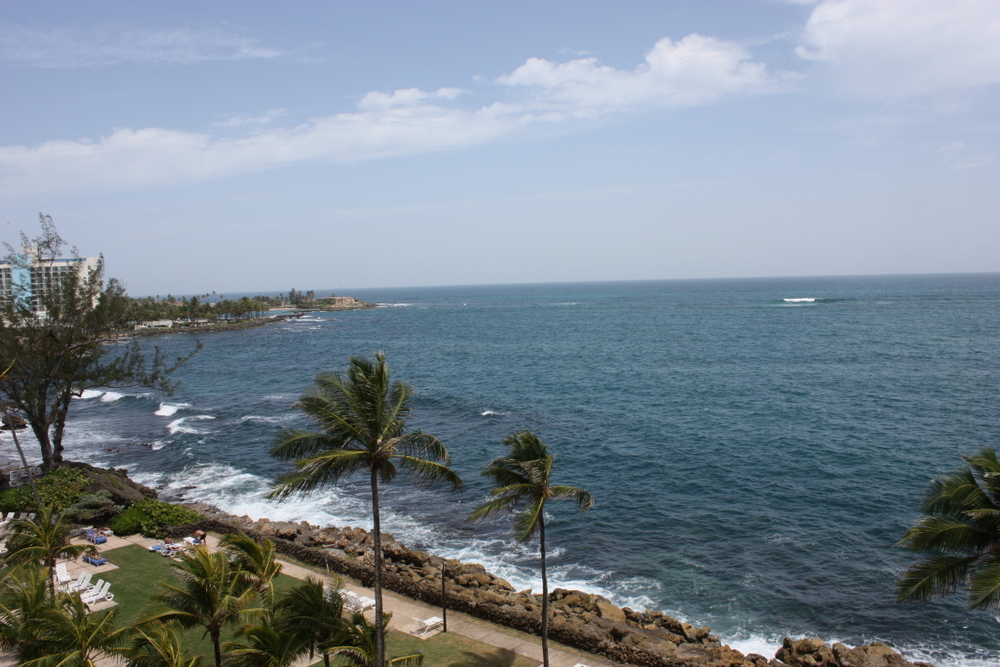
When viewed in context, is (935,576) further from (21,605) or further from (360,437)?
(21,605)

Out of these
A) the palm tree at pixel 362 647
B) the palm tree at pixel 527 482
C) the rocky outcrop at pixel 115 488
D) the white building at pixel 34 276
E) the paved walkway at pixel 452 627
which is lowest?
the paved walkway at pixel 452 627

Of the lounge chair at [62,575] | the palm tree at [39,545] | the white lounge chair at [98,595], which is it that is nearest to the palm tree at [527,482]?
the palm tree at [39,545]

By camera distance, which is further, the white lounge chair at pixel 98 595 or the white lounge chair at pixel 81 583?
the white lounge chair at pixel 81 583

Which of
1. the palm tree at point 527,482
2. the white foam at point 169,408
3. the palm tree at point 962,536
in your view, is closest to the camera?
→ the palm tree at point 962,536

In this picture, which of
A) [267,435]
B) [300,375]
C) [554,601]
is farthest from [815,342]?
[554,601]

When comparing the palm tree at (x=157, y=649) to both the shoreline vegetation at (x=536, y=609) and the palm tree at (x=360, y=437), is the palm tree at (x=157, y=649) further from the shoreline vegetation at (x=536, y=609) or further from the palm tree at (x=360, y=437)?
the shoreline vegetation at (x=536, y=609)

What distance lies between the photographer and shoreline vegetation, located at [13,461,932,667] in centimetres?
1925

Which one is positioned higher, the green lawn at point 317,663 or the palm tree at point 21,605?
the palm tree at point 21,605

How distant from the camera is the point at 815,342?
9562 cm

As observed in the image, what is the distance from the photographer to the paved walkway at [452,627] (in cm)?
1869

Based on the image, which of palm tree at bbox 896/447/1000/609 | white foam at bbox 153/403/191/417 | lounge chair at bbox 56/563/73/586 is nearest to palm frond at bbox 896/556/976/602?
palm tree at bbox 896/447/1000/609

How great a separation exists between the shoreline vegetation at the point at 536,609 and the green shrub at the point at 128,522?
58.3 inches

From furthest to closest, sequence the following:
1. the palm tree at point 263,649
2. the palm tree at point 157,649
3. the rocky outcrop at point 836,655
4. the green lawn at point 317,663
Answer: the rocky outcrop at point 836,655 < the green lawn at point 317,663 < the palm tree at point 263,649 < the palm tree at point 157,649

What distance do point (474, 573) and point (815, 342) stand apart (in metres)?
85.9
